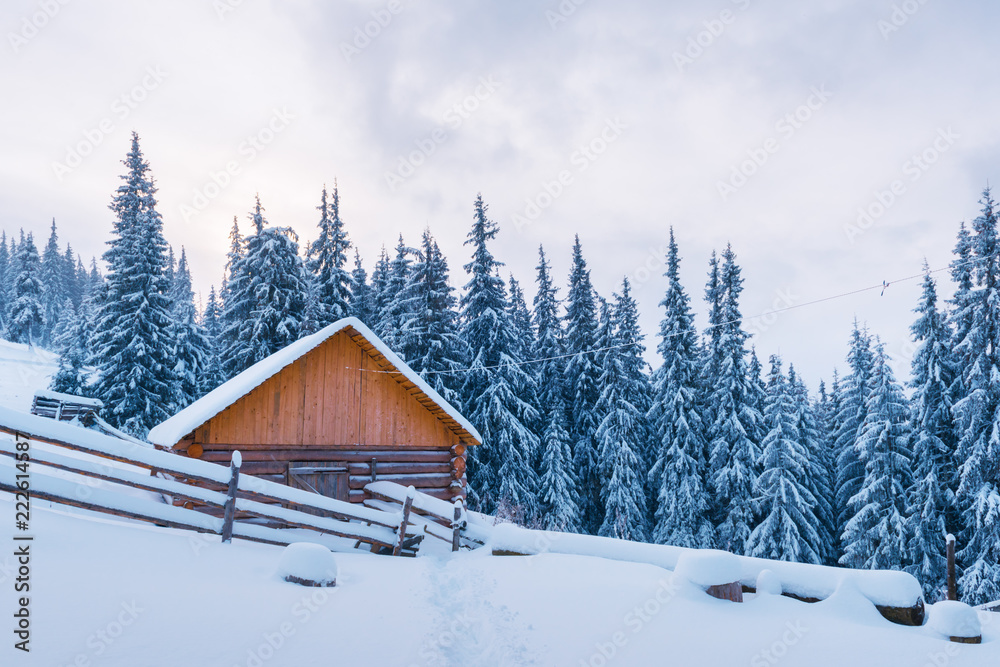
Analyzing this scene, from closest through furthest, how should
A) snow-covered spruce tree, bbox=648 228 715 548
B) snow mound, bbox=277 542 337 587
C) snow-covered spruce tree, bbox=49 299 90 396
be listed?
snow mound, bbox=277 542 337 587
snow-covered spruce tree, bbox=648 228 715 548
snow-covered spruce tree, bbox=49 299 90 396

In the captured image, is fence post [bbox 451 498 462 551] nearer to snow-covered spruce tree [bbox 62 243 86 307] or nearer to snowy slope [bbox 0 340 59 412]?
snowy slope [bbox 0 340 59 412]

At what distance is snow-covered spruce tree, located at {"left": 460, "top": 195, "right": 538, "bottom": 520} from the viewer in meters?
27.6

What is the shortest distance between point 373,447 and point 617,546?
28.3 feet

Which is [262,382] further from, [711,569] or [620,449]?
[620,449]

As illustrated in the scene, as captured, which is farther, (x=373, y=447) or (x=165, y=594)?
(x=373, y=447)

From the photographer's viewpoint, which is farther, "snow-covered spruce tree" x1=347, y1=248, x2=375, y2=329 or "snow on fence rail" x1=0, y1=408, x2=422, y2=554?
"snow-covered spruce tree" x1=347, y1=248, x2=375, y2=329

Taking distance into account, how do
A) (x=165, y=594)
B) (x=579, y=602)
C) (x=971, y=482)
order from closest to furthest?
(x=165, y=594) → (x=579, y=602) → (x=971, y=482)

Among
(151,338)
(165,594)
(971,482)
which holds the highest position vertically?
(151,338)

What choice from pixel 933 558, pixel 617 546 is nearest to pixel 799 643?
pixel 617 546

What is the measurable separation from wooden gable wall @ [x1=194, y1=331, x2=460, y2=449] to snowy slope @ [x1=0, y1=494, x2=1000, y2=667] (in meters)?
6.06

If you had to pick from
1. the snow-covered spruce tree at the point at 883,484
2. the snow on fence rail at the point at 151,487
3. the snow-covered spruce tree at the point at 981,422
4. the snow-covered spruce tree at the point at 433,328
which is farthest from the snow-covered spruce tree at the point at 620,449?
the snow on fence rail at the point at 151,487

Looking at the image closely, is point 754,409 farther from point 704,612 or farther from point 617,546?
point 704,612

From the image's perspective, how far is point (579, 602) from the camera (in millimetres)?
6480

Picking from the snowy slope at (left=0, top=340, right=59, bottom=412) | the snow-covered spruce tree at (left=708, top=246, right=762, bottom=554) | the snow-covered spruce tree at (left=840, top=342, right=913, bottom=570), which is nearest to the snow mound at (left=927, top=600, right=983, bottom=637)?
the snow-covered spruce tree at (left=708, top=246, right=762, bottom=554)
